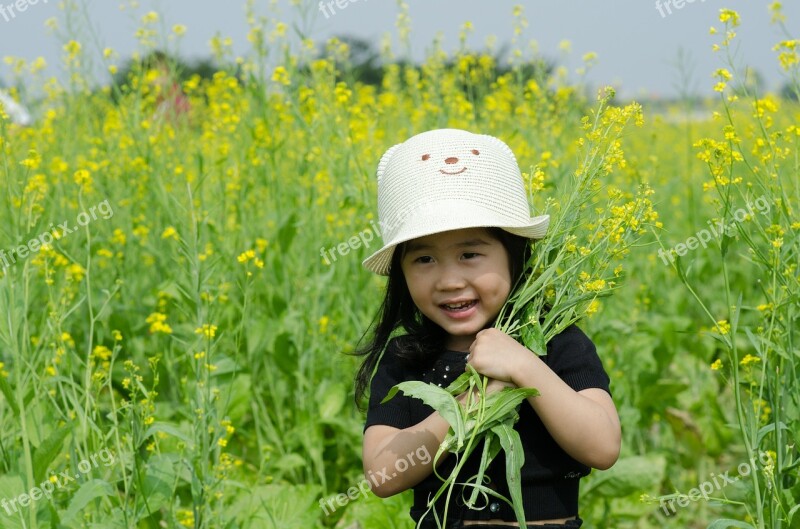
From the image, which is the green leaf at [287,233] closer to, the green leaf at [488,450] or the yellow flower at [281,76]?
the yellow flower at [281,76]

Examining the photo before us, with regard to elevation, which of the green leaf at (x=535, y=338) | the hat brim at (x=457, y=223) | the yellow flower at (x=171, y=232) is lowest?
the green leaf at (x=535, y=338)

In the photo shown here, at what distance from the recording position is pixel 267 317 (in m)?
3.20

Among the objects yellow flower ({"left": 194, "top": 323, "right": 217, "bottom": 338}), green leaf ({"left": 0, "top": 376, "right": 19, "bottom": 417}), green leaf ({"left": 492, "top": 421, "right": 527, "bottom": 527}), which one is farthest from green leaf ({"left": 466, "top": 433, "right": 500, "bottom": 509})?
green leaf ({"left": 0, "top": 376, "right": 19, "bottom": 417})

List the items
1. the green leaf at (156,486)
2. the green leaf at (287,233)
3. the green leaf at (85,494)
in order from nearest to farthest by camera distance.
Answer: the green leaf at (85,494), the green leaf at (156,486), the green leaf at (287,233)

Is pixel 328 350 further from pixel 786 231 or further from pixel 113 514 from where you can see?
pixel 786 231

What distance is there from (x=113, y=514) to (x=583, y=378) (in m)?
1.10

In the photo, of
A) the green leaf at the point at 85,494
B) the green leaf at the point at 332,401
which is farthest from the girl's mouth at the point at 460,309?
the green leaf at the point at 332,401

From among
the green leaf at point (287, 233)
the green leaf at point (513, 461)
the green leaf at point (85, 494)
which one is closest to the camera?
the green leaf at point (513, 461)

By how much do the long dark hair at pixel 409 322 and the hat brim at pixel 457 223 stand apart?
54mm

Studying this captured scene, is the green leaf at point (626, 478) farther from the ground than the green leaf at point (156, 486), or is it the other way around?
the green leaf at point (156, 486)

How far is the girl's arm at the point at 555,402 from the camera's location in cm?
150

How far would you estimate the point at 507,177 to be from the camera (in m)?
1.73

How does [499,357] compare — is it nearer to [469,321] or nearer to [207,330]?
[469,321]

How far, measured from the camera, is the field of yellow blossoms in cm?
198
